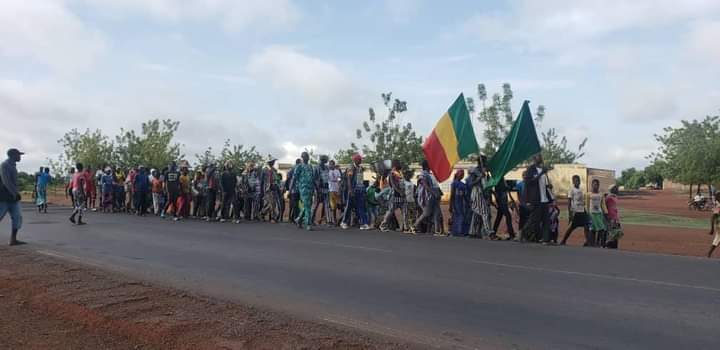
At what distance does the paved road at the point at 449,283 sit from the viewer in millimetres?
5895

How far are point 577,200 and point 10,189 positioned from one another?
11.7 metres

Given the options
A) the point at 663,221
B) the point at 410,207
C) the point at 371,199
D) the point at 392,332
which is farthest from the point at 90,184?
the point at 663,221

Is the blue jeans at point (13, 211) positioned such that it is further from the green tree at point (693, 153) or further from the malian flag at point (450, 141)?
the green tree at point (693, 153)

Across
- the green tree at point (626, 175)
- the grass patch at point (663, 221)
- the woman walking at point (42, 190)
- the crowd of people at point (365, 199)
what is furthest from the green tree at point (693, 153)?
the green tree at point (626, 175)

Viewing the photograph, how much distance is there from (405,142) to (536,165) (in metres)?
31.4

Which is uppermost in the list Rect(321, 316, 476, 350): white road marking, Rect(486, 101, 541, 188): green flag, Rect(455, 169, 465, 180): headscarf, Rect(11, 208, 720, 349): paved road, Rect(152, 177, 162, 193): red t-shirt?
Rect(486, 101, 541, 188): green flag

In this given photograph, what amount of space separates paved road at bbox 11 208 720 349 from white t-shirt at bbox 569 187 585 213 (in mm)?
1689

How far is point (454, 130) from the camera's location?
610 inches

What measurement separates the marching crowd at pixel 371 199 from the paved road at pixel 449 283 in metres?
1.36

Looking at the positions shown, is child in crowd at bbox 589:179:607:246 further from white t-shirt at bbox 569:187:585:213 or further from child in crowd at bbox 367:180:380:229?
child in crowd at bbox 367:180:380:229

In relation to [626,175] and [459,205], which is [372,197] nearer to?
[459,205]

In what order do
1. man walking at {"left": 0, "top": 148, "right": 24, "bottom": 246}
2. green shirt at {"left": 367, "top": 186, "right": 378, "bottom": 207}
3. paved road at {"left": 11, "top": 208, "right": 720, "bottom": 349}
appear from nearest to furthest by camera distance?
paved road at {"left": 11, "top": 208, "right": 720, "bottom": 349} < man walking at {"left": 0, "top": 148, "right": 24, "bottom": 246} < green shirt at {"left": 367, "top": 186, "right": 378, "bottom": 207}

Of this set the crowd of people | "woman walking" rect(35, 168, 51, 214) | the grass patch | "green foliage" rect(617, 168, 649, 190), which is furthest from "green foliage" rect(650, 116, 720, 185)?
"green foliage" rect(617, 168, 649, 190)

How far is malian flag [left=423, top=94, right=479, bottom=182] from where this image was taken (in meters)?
15.3
